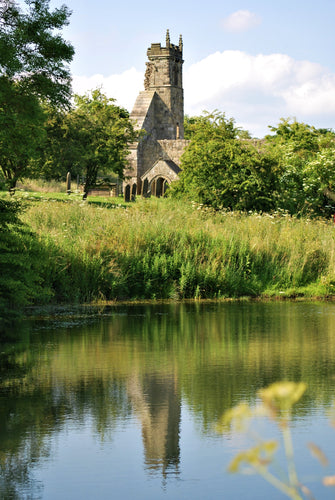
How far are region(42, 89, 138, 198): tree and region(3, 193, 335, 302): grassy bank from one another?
996 inches

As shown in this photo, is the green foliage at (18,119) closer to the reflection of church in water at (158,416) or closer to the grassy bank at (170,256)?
the grassy bank at (170,256)

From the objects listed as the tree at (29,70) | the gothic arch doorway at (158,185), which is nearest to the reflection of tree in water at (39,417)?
the tree at (29,70)

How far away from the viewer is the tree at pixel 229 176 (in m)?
26.4

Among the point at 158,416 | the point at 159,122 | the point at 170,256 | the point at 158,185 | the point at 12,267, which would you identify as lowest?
the point at 158,416

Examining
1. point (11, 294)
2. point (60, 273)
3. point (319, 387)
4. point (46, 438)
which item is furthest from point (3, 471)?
point (60, 273)

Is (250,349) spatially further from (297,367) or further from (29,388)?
(29,388)

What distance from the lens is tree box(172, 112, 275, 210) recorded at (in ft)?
86.7

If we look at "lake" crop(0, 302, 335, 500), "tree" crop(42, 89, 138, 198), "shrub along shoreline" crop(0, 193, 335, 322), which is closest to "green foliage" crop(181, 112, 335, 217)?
"shrub along shoreline" crop(0, 193, 335, 322)

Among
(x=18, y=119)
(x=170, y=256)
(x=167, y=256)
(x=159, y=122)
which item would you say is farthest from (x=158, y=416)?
(x=159, y=122)

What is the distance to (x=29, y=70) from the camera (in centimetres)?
2116

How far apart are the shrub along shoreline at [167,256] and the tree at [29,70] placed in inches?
87.7

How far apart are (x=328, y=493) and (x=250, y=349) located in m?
5.38

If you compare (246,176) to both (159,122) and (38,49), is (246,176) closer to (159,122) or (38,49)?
(38,49)

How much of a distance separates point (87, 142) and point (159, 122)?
27271mm
